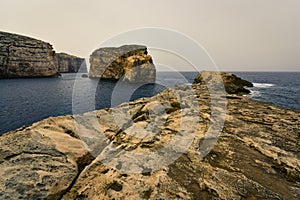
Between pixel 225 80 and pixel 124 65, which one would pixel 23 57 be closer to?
pixel 124 65

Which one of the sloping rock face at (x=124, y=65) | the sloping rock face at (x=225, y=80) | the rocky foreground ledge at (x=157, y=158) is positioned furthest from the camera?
the sloping rock face at (x=124, y=65)

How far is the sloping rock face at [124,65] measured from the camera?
93875mm

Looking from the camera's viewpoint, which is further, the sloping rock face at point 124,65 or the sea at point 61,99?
the sloping rock face at point 124,65

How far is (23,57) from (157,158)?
420 ft

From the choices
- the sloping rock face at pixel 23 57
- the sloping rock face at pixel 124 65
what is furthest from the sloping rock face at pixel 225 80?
the sloping rock face at pixel 23 57

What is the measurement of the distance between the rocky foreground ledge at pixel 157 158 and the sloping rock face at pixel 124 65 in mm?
86015

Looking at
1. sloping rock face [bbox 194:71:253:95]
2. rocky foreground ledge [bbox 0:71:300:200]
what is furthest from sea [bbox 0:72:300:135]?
sloping rock face [bbox 194:71:253:95]

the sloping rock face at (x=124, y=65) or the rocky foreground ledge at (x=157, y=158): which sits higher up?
the sloping rock face at (x=124, y=65)

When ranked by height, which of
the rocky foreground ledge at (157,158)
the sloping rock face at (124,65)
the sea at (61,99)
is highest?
the sloping rock face at (124,65)

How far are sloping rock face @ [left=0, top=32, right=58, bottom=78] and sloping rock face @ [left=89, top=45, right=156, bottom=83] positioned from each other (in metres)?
31.7

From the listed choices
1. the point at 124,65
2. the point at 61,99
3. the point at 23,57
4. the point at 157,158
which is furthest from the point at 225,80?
the point at 23,57

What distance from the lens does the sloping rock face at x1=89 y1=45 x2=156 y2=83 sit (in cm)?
9388

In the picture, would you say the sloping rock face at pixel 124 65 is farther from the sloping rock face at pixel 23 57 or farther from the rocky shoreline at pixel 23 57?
the sloping rock face at pixel 23 57

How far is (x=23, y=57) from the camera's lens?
330 feet
